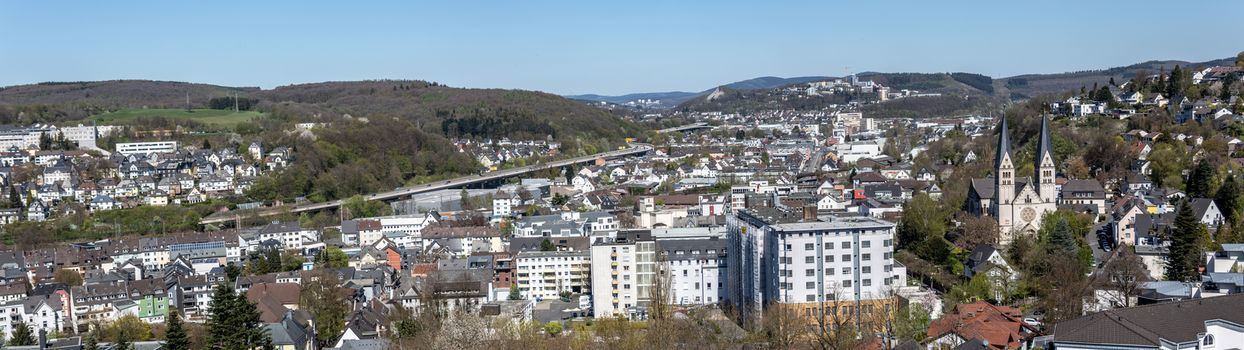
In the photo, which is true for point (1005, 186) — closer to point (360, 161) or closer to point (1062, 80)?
point (360, 161)

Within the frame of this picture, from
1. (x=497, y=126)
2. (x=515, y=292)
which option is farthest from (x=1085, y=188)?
(x=497, y=126)

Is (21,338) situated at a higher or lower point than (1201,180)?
lower

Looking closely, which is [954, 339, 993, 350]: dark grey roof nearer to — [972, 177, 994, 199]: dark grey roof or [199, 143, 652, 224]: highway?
[972, 177, 994, 199]: dark grey roof

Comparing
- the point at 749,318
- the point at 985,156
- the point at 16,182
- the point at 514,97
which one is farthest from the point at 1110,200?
the point at 514,97

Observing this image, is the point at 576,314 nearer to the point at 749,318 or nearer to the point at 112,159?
the point at 749,318

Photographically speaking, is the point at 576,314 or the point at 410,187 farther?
the point at 410,187

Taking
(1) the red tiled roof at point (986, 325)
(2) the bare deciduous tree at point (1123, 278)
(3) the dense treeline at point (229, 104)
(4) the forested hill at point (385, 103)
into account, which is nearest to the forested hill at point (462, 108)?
(4) the forested hill at point (385, 103)

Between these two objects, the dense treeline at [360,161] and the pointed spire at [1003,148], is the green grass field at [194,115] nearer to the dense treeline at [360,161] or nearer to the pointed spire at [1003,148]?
the dense treeline at [360,161]
